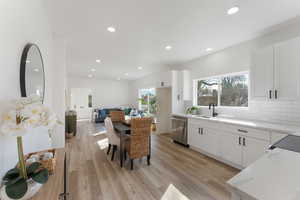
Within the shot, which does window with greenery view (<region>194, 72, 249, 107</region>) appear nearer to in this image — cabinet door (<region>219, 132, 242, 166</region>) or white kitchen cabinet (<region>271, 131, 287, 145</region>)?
cabinet door (<region>219, 132, 242, 166</region>)

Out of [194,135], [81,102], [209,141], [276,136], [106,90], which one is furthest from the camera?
[106,90]

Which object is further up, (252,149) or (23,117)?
(23,117)

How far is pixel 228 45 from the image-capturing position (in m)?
3.18

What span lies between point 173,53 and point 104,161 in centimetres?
335

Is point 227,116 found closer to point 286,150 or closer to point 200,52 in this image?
point 200,52

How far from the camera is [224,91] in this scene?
3627mm

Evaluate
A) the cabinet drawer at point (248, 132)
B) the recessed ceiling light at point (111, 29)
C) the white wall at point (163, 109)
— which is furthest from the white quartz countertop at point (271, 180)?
the white wall at point (163, 109)

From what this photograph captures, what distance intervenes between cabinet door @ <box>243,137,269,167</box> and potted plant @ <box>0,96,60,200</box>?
2970mm

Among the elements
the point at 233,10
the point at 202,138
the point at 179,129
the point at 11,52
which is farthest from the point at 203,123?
the point at 11,52

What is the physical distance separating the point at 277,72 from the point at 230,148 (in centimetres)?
164

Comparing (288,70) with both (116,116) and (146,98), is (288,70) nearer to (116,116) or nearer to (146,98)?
(116,116)

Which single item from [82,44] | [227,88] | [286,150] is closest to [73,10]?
[82,44]

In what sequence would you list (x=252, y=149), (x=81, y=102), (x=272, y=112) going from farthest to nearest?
(x=81, y=102), (x=272, y=112), (x=252, y=149)

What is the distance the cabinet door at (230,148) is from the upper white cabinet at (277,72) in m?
0.93
